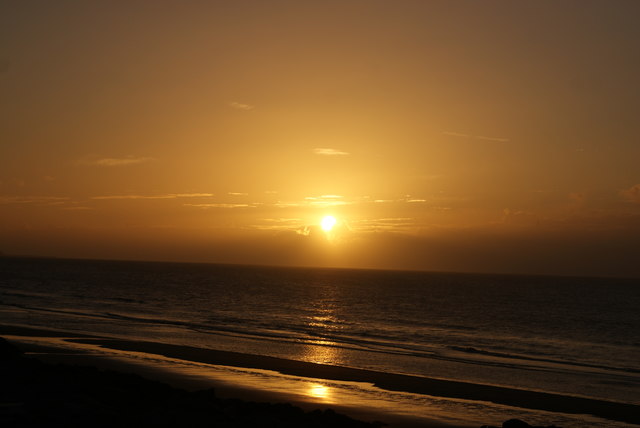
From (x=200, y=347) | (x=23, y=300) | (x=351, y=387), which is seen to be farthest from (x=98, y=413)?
(x=23, y=300)

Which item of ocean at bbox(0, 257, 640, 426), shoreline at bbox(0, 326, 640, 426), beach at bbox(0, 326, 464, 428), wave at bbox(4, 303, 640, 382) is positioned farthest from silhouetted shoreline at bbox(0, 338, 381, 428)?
wave at bbox(4, 303, 640, 382)

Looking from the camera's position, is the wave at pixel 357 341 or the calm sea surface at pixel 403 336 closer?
the calm sea surface at pixel 403 336

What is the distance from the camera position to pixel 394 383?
970 inches

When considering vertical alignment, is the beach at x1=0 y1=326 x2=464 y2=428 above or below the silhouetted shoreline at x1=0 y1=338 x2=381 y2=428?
below

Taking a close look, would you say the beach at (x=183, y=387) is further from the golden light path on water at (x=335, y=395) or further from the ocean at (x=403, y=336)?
the ocean at (x=403, y=336)

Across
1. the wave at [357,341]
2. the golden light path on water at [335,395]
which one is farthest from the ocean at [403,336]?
the golden light path on water at [335,395]

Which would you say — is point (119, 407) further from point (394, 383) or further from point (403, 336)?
point (403, 336)

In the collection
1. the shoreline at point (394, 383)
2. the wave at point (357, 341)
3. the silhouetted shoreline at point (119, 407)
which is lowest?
the wave at point (357, 341)

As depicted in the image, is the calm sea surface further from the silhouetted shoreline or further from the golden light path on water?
the silhouetted shoreline

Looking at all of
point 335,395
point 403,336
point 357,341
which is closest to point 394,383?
point 335,395

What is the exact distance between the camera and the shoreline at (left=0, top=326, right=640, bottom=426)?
2136 centimetres

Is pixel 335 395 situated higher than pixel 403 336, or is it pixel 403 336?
pixel 335 395

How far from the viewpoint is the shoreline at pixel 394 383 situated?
70.1 ft

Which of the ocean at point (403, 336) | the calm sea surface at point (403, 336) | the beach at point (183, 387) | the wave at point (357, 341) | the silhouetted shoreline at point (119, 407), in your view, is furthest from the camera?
the wave at point (357, 341)
